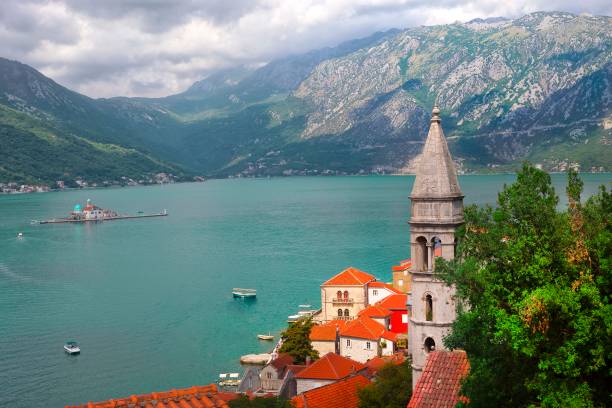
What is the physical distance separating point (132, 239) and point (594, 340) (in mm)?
153689

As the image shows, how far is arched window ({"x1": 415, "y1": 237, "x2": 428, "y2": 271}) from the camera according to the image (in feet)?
82.9

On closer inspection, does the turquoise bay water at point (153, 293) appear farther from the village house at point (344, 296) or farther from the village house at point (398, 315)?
the village house at point (398, 315)

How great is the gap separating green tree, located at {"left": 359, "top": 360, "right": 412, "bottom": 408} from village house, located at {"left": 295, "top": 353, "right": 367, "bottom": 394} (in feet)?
31.3

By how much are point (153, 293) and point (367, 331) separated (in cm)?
5087

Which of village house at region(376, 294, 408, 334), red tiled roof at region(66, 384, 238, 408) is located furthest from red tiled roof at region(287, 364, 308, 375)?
red tiled roof at region(66, 384, 238, 408)

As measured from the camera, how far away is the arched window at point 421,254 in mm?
25266

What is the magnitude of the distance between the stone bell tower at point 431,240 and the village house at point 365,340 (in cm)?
2744

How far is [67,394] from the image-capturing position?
174 ft

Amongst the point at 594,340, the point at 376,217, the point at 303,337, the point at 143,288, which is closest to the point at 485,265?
the point at 594,340

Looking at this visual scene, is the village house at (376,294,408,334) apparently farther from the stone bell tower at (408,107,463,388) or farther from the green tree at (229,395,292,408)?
the stone bell tower at (408,107,463,388)

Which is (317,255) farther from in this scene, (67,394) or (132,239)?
(67,394)

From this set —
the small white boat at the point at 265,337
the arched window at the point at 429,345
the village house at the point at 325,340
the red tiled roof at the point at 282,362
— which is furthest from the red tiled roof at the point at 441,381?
the small white boat at the point at 265,337

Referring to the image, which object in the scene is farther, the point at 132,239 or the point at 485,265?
the point at 132,239

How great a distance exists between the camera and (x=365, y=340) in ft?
173
